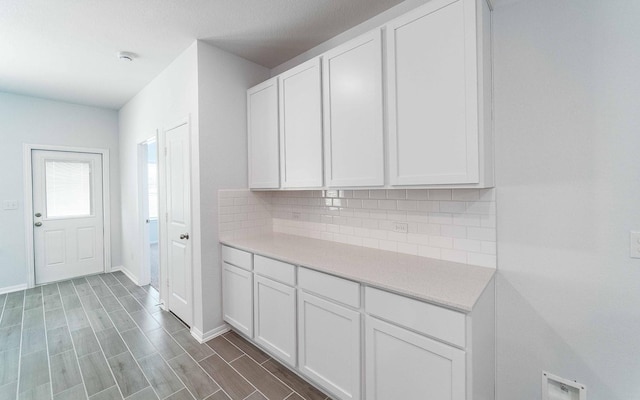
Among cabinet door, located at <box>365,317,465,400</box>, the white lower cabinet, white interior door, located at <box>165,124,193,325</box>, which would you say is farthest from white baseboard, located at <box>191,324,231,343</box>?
cabinet door, located at <box>365,317,465,400</box>

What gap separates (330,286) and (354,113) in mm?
1187

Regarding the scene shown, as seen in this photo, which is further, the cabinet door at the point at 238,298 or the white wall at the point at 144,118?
the white wall at the point at 144,118

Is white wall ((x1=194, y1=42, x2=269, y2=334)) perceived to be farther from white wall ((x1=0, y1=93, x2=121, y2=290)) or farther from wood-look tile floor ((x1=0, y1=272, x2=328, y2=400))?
white wall ((x1=0, y1=93, x2=121, y2=290))

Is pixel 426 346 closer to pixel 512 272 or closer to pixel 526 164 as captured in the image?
pixel 512 272

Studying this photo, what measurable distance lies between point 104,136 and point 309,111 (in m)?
4.21

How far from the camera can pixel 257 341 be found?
2.28 m

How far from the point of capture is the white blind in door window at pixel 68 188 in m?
4.09

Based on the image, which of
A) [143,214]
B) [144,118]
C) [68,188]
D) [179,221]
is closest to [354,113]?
[179,221]

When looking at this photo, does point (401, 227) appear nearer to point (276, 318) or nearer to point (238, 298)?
point (276, 318)

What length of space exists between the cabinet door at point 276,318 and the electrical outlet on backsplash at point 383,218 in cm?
73

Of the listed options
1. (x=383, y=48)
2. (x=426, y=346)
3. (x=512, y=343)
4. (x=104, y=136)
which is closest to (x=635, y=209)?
(x=512, y=343)

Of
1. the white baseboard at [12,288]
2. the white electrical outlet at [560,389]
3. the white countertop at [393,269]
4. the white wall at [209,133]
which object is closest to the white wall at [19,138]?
the white baseboard at [12,288]

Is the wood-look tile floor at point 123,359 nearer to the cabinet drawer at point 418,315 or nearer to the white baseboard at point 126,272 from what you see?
the white baseboard at point 126,272

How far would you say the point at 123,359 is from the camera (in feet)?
7.37
